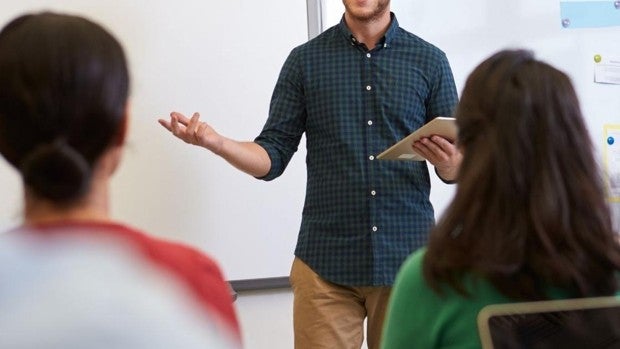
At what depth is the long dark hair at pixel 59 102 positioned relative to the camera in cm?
102

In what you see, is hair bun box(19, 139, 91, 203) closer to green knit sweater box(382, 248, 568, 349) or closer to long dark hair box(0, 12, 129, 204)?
long dark hair box(0, 12, 129, 204)

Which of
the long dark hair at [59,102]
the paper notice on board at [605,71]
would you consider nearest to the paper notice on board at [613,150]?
the paper notice on board at [605,71]

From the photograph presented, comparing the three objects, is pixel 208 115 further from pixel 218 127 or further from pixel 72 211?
pixel 72 211

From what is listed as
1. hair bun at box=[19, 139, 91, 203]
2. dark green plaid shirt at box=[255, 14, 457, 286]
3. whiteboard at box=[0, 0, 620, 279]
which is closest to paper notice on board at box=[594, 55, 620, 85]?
whiteboard at box=[0, 0, 620, 279]

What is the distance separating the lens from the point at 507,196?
4.00 ft

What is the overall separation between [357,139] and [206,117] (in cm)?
51

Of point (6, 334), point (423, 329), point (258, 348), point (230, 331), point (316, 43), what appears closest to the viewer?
point (6, 334)

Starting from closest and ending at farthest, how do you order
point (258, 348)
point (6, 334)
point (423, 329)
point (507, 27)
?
point (6, 334) → point (423, 329) → point (258, 348) → point (507, 27)

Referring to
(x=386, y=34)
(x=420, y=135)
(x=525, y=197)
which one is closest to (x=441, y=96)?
(x=386, y=34)

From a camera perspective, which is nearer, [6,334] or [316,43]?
[6,334]

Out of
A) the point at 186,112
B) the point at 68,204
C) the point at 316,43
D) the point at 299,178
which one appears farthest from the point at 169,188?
the point at 68,204

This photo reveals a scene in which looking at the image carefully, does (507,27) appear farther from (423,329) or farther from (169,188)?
(423,329)

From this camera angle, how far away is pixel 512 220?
1.22m

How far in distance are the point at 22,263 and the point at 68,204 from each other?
9cm
